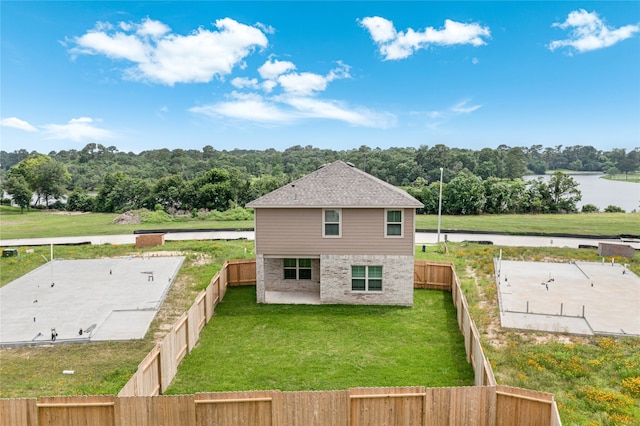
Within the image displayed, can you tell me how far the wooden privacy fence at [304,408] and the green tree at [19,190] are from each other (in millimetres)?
67965

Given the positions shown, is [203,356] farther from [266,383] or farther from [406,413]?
[406,413]

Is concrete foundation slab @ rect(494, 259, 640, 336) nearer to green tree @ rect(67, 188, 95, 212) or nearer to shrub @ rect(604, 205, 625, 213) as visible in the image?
shrub @ rect(604, 205, 625, 213)

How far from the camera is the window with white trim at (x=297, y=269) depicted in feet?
65.8

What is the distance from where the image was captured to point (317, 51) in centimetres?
5903

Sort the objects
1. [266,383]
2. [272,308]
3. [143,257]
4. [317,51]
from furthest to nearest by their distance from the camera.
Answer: [317,51]
[143,257]
[272,308]
[266,383]

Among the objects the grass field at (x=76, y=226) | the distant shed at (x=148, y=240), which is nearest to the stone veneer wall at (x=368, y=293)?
the distant shed at (x=148, y=240)

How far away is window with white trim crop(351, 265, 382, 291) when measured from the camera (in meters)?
18.1

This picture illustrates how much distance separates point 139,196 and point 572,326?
58.7 meters

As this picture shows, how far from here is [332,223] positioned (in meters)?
18.1

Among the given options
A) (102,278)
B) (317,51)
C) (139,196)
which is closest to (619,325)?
(102,278)

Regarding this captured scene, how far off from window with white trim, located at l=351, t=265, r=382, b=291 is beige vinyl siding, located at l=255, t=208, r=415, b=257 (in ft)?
2.57

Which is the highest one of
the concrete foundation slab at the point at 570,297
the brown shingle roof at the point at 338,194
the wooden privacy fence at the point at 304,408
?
the brown shingle roof at the point at 338,194

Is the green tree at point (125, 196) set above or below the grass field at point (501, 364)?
above

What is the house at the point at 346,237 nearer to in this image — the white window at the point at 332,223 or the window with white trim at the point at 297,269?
the white window at the point at 332,223
